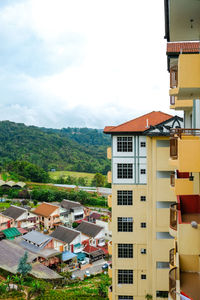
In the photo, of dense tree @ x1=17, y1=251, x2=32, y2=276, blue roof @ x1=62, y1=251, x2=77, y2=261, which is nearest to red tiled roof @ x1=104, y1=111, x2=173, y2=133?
dense tree @ x1=17, y1=251, x2=32, y2=276

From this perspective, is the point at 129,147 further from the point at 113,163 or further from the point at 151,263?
the point at 151,263

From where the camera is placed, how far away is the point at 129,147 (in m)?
10.3

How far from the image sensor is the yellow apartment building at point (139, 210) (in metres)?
9.89

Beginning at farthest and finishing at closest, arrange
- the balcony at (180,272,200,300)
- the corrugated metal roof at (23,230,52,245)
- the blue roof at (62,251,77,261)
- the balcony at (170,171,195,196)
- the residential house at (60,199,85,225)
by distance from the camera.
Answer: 1. the residential house at (60,199,85,225)
2. the corrugated metal roof at (23,230,52,245)
3. the blue roof at (62,251,77,261)
4. the balcony at (170,171,195,196)
5. the balcony at (180,272,200,300)

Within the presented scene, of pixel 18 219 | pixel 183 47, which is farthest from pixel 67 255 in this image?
pixel 183 47

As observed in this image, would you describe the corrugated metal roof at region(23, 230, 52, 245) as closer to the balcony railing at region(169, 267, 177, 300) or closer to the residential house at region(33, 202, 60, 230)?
the residential house at region(33, 202, 60, 230)

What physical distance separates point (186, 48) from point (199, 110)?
1.85 metres

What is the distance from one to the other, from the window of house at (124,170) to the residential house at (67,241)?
669 inches

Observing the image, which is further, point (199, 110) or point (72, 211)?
point (72, 211)

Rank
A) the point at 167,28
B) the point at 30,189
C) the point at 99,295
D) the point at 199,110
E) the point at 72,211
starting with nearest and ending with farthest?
the point at 167,28, the point at 199,110, the point at 99,295, the point at 72,211, the point at 30,189

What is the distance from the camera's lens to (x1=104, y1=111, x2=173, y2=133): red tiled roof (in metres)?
10.2

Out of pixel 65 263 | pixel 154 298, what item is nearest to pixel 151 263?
pixel 154 298

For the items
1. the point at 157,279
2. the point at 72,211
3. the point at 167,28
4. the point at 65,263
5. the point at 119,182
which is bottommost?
the point at 65,263

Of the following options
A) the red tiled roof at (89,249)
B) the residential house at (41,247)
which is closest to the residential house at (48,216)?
the residential house at (41,247)
